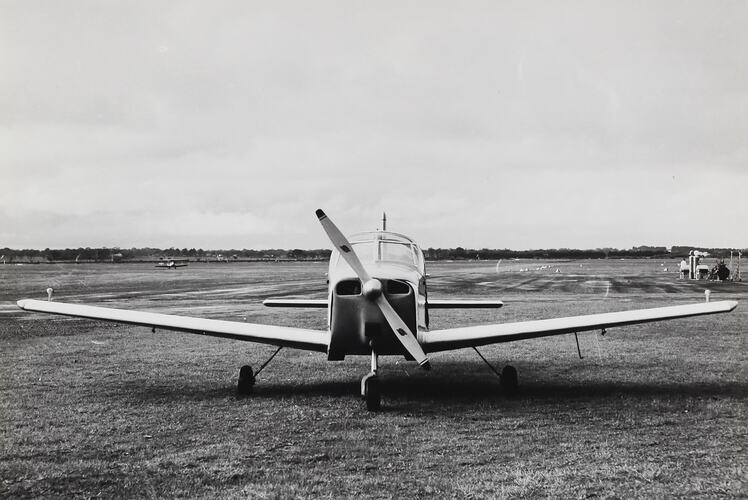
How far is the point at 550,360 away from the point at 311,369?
461cm

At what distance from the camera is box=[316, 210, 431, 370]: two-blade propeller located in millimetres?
7266

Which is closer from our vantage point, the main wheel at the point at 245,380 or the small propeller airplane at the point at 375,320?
the small propeller airplane at the point at 375,320

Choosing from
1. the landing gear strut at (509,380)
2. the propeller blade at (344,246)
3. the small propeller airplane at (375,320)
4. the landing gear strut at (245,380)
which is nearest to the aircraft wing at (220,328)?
the small propeller airplane at (375,320)

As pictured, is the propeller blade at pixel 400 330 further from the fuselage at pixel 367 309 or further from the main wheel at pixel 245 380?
the main wheel at pixel 245 380

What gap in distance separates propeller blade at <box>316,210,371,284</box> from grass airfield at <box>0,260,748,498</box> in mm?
1685

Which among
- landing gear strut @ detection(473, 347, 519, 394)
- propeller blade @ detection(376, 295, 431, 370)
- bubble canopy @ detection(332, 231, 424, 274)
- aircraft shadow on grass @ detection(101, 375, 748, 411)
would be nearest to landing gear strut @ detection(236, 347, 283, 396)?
aircraft shadow on grass @ detection(101, 375, 748, 411)

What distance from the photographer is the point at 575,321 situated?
881 centimetres

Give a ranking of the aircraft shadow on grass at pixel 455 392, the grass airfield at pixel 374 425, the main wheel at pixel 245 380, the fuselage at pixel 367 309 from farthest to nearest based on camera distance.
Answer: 1. the main wheel at pixel 245 380
2. the aircraft shadow on grass at pixel 455 392
3. the fuselage at pixel 367 309
4. the grass airfield at pixel 374 425

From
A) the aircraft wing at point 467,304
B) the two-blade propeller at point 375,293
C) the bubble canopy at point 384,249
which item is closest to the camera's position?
the two-blade propeller at point 375,293

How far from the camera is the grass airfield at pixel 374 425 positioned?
4914 mm

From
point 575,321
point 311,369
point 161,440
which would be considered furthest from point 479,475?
point 311,369

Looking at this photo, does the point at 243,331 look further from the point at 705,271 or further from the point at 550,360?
the point at 705,271

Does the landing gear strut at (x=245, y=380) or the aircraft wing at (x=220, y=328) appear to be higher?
the aircraft wing at (x=220, y=328)

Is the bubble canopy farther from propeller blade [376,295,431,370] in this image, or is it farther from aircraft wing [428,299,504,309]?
aircraft wing [428,299,504,309]
